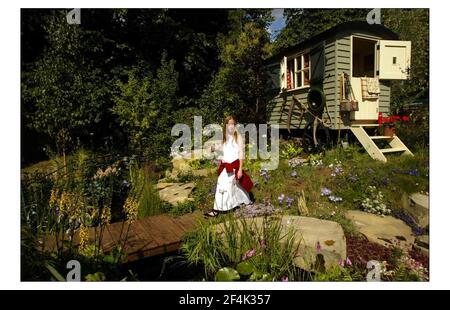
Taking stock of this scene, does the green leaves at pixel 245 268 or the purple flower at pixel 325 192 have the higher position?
the purple flower at pixel 325 192

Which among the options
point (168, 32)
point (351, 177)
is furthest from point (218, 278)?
point (168, 32)

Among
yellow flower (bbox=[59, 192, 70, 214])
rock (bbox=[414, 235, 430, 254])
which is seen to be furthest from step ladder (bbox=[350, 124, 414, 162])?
yellow flower (bbox=[59, 192, 70, 214])

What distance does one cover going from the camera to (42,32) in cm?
1006

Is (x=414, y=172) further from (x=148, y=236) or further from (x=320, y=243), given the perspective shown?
(x=148, y=236)

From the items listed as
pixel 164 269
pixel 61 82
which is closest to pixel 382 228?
pixel 164 269

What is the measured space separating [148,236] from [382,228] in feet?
10.3

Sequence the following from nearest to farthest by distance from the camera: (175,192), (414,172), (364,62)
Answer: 1. (414,172)
2. (175,192)
3. (364,62)

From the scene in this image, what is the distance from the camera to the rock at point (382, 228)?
11.5ft

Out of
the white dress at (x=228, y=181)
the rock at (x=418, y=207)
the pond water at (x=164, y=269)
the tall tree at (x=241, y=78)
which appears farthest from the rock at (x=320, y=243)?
the tall tree at (x=241, y=78)

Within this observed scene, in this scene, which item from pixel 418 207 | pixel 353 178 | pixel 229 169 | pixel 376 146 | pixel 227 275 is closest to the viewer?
pixel 227 275

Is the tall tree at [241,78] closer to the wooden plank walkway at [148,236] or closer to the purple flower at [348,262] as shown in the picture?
the wooden plank walkway at [148,236]

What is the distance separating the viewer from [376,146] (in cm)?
648

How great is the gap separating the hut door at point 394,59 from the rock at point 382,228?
197 inches

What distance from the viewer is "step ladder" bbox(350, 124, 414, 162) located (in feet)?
21.1
